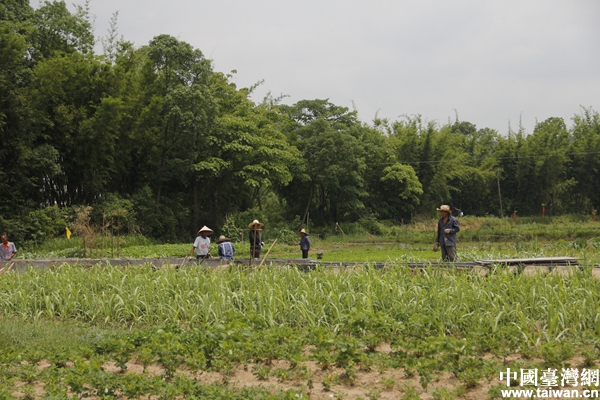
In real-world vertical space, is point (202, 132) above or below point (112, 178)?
above

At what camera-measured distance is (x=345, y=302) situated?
6.54m

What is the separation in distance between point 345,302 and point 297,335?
4.09 feet

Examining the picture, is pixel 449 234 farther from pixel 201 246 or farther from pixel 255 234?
pixel 201 246

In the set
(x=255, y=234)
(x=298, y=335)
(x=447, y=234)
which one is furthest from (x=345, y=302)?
(x=255, y=234)

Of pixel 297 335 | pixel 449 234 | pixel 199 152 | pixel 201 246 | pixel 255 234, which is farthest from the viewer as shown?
pixel 199 152

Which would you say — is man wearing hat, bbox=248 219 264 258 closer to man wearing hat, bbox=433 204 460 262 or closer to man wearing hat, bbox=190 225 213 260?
man wearing hat, bbox=190 225 213 260

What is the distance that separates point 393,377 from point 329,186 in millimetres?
30715

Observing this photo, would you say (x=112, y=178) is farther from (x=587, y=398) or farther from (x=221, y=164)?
(x=587, y=398)

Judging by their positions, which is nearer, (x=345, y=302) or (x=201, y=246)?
(x=345, y=302)

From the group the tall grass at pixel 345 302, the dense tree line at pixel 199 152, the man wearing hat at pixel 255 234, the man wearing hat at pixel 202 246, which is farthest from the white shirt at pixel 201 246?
the dense tree line at pixel 199 152

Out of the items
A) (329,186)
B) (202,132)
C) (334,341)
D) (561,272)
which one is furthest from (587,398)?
(329,186)

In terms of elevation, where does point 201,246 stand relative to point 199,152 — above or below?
below

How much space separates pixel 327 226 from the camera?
35.6 meters

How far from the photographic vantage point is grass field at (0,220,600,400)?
446 centimetres
